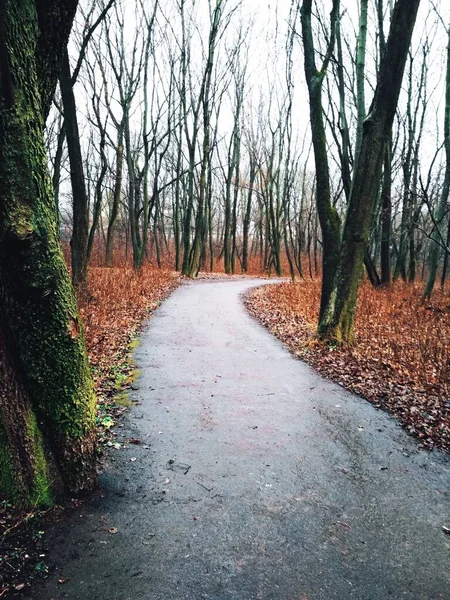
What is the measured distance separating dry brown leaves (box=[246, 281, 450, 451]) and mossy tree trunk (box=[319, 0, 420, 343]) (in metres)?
0.61

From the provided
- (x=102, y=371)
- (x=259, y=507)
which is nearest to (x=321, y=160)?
(x=102, y=371)

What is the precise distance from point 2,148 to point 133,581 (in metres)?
2.76

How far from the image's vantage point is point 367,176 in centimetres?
688

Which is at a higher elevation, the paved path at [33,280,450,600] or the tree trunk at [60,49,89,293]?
the tree trunk at [60,49,89,293]

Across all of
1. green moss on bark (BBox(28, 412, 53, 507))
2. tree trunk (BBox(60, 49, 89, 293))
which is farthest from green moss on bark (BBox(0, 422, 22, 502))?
tree trunk (BBox(60, 49, 89, 293))

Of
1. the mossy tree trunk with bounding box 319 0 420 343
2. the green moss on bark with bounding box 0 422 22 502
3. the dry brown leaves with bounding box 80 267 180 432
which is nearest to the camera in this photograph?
the green moss on bark with bounding box 0 422 22 502

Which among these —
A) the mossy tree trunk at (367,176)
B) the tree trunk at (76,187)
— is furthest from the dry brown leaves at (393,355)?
the tree trunk at (76,187)

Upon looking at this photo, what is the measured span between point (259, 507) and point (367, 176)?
5.91 metres

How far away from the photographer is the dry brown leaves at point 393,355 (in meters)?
4.77

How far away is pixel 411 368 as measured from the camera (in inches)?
239

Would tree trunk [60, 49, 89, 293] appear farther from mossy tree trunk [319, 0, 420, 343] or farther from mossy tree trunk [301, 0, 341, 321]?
mossy tree trunk [319, 0, 420, 343]

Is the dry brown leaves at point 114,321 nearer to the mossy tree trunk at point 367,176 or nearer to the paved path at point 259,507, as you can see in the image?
the paved path at point 259,507

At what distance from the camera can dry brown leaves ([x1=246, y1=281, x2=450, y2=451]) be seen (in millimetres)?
4766

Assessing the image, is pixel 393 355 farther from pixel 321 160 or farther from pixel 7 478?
pixel 7 478
